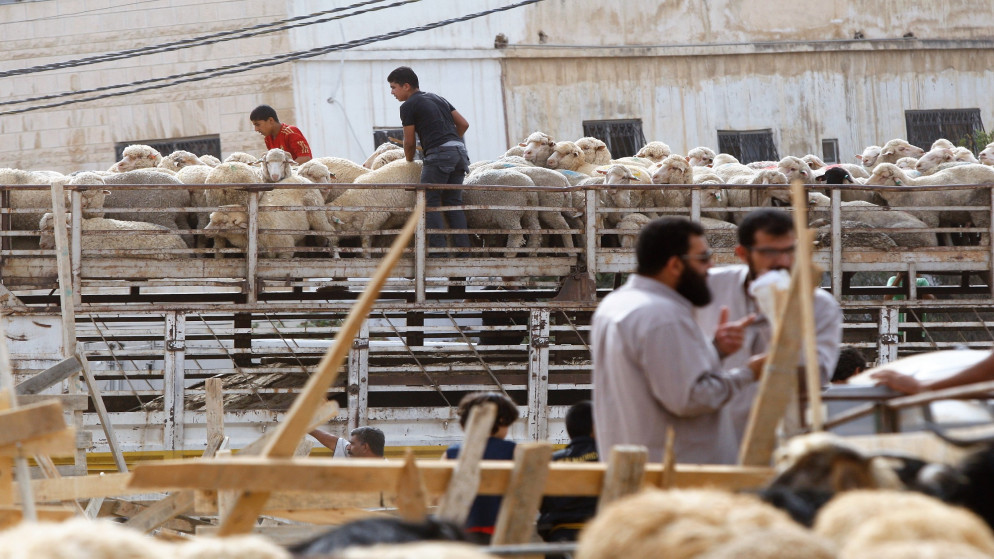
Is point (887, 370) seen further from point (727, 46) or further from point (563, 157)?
point (727, 46)

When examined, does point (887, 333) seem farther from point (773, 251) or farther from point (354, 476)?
point (354, 476)

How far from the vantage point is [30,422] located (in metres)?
2.90

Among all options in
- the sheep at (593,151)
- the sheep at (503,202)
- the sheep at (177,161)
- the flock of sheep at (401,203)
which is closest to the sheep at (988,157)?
the flock of sheep at (401,203)

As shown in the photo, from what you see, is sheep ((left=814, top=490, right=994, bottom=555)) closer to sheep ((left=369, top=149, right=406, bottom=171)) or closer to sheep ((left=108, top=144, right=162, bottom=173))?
sheep ((left=369, top=149, right=406, bottom=171))

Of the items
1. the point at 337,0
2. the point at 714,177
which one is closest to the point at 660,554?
the point at 714,177

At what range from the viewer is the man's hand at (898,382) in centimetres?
344

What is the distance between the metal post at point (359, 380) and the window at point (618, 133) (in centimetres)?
1285

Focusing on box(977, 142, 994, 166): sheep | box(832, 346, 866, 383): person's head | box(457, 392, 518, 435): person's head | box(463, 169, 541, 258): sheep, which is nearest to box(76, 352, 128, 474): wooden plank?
box(463, 169, 541, 258): sheep

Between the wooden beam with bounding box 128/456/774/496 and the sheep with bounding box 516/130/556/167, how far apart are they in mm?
10580

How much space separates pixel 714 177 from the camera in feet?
41.4

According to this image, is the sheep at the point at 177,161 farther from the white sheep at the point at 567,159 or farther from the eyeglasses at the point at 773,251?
the eyeglasses at the point at 773,251

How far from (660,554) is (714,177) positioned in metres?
11.1

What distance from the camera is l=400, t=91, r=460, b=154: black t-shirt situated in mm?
11266

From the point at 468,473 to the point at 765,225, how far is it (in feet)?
7.18
